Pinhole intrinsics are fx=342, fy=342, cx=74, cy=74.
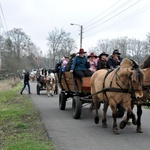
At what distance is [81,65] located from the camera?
11.3 m

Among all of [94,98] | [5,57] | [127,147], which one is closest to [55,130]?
[94,98]

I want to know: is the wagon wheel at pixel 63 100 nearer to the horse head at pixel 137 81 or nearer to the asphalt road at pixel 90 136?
the asphalt road at pixel 90 136

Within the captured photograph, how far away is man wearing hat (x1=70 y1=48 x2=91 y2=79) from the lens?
36.8 ft

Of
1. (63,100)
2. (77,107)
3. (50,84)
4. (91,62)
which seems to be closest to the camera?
(77,107)

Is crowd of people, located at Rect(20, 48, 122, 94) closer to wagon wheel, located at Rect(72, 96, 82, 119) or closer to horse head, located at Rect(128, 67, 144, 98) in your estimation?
wagon wheel, located at Rect(72, 96, 82, 119)

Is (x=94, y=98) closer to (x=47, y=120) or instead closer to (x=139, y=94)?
(x=47, y=120)

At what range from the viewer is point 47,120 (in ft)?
34.8

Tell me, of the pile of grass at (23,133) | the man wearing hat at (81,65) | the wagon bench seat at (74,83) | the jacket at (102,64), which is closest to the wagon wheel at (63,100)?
the wagon bench seat at (74,83)

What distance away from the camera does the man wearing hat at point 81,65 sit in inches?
442

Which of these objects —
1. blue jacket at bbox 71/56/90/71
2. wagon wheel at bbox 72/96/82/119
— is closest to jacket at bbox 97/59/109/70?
blue jacket at bbox 71/56/90/71

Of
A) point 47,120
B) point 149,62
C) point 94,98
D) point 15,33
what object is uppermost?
point 15,33

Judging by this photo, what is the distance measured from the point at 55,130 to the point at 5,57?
182 ft

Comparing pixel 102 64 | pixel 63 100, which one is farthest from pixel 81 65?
pixel 63 100

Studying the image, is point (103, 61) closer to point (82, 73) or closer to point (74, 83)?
point (82, 73)
